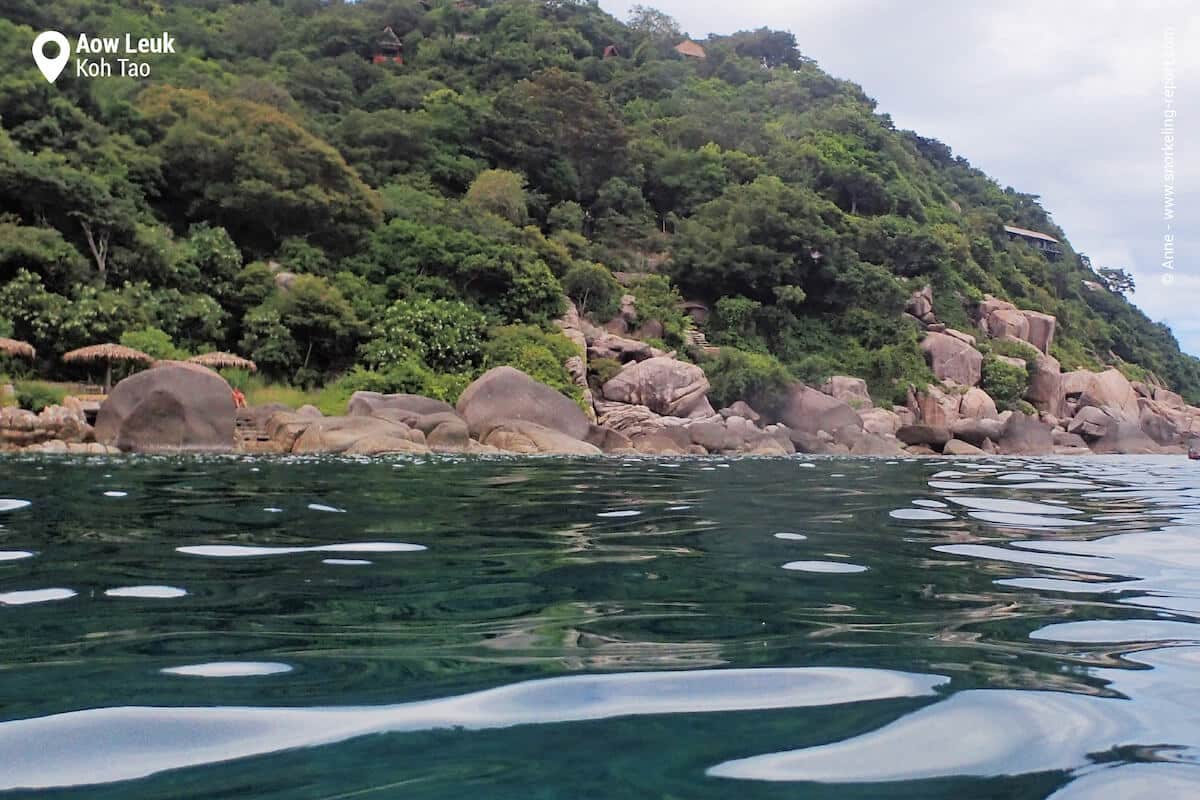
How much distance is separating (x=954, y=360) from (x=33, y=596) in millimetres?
31785

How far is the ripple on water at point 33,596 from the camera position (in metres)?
2.29

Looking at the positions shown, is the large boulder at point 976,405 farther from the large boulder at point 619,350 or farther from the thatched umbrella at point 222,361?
the thatched umbrella at point 222,361

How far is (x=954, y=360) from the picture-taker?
30.6m

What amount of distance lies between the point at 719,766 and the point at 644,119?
41.1 meters

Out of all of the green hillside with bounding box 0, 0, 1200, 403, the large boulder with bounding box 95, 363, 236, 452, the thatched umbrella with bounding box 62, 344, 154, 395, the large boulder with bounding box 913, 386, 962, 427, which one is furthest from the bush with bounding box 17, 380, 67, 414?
the large boulder with bounding box 913, 386, 962, 427

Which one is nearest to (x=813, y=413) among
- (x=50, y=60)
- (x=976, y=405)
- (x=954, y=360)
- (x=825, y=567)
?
(x=976, y=405)

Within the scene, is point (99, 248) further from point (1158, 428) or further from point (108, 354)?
point (1158, 428)

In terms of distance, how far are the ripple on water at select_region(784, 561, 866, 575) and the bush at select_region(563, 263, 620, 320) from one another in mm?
22907

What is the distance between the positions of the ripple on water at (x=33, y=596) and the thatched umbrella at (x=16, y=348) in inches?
635

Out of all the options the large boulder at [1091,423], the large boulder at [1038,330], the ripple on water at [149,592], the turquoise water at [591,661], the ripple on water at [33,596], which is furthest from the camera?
the large boulder at [1038,330]

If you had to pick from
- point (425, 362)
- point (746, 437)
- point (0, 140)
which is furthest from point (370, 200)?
point (746, 437)

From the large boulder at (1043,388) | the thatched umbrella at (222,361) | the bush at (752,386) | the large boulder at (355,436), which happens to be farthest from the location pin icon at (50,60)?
the large boulder at (1043,388)

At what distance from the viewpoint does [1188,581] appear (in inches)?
113

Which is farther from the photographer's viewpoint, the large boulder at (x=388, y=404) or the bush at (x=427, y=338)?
the bush at (x=427, y=338)
